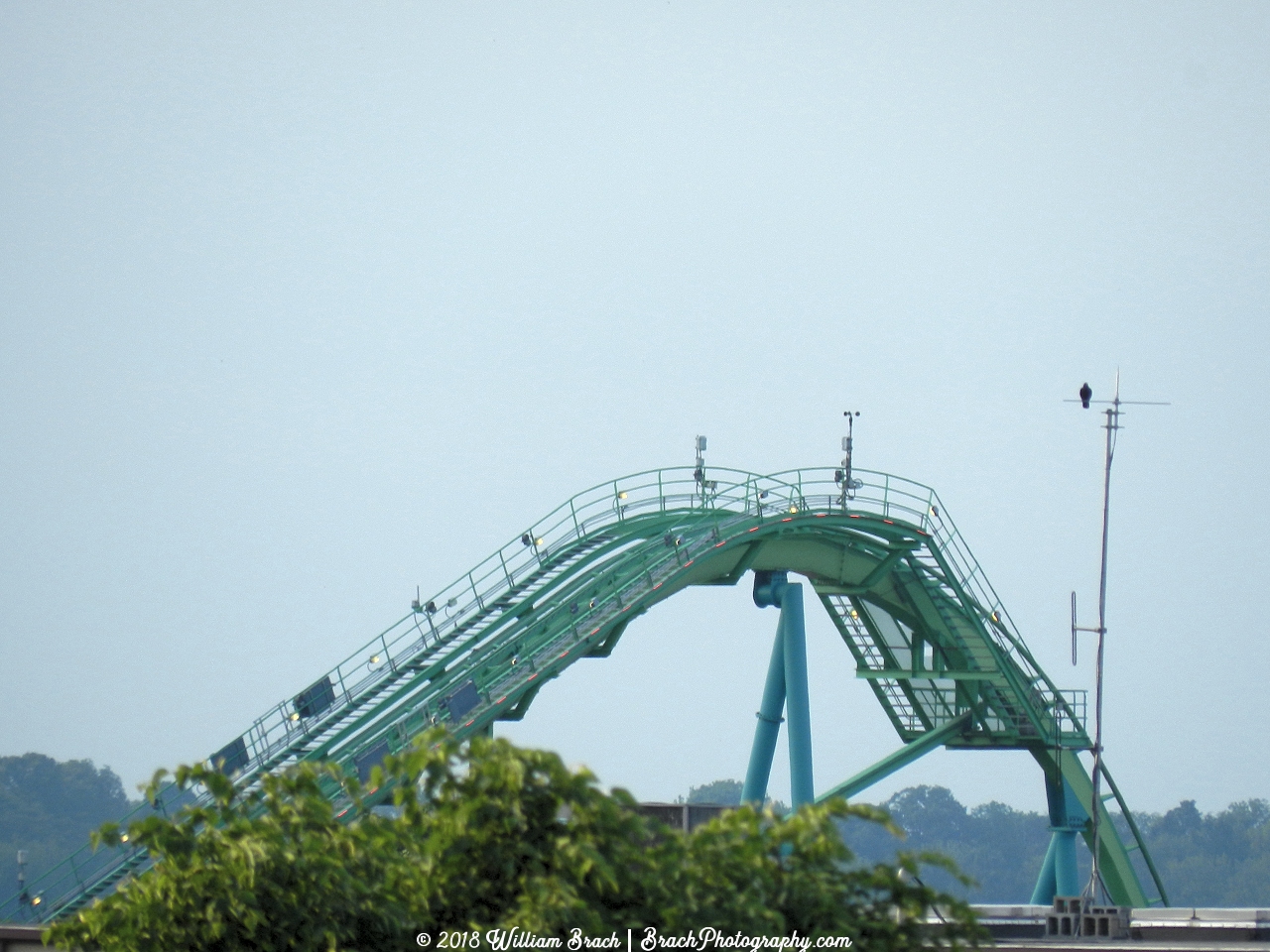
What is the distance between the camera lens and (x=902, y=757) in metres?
53.5

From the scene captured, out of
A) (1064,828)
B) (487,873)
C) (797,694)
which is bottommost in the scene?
(487,873)

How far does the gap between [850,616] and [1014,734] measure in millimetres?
6255

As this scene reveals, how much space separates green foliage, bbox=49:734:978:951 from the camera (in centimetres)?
1489

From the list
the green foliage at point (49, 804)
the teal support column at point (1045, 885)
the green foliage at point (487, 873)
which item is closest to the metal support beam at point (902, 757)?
the teal support column at point (1045, 885)

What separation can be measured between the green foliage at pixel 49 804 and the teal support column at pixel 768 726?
118 meters

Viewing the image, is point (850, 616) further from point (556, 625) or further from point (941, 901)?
point (941, 901)

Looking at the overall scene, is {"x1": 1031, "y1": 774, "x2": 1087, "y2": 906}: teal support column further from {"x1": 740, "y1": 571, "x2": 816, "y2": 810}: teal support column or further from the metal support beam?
{"x1": 740, "y1": 571, "x2": 816, "y2": 810}: teal support column

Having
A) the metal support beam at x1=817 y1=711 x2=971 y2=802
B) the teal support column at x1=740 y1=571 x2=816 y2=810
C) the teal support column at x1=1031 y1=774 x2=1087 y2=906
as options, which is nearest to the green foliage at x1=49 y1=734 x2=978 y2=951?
the teal support column at x1=740 y1=571 x2=816 y2=810

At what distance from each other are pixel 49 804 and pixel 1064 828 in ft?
451

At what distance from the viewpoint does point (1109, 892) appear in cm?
5741

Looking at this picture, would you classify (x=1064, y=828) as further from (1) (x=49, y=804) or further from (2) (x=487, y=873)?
(1) (x=49, y=804)

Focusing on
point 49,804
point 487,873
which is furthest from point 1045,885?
point 49,804

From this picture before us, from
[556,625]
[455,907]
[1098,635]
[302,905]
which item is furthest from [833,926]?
[1098,635]

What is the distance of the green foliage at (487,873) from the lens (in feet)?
48.9
